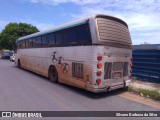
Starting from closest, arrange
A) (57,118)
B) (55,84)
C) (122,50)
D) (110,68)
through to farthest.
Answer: (57,118) < (110,68) < (122,50) < (55,84)

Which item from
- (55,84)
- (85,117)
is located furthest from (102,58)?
(55,84)

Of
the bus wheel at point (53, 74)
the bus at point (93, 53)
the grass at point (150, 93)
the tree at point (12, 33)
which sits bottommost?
the grass at point (150, 93)

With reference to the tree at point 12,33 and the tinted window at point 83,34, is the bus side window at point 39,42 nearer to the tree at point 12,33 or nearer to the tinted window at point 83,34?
the tinted window at point 83,34

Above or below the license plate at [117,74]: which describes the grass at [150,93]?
below

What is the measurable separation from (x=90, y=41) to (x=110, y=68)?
136cm

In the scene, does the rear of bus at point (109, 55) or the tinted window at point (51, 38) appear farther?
the tinted window at point (51, 38)

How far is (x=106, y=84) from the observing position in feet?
26.0

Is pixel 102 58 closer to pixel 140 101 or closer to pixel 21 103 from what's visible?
pixel 140 101

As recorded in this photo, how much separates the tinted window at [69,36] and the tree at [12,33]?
3653 centimetres

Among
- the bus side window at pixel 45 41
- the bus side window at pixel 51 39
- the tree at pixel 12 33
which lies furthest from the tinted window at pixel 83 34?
the tree at pixel 12 33

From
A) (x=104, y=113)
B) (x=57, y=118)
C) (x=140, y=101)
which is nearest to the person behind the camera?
(x=57, y=118)

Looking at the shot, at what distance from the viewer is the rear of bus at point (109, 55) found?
299 inches

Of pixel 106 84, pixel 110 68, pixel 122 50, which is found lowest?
pixel 106 84

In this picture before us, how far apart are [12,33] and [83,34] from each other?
39494 millimetres
